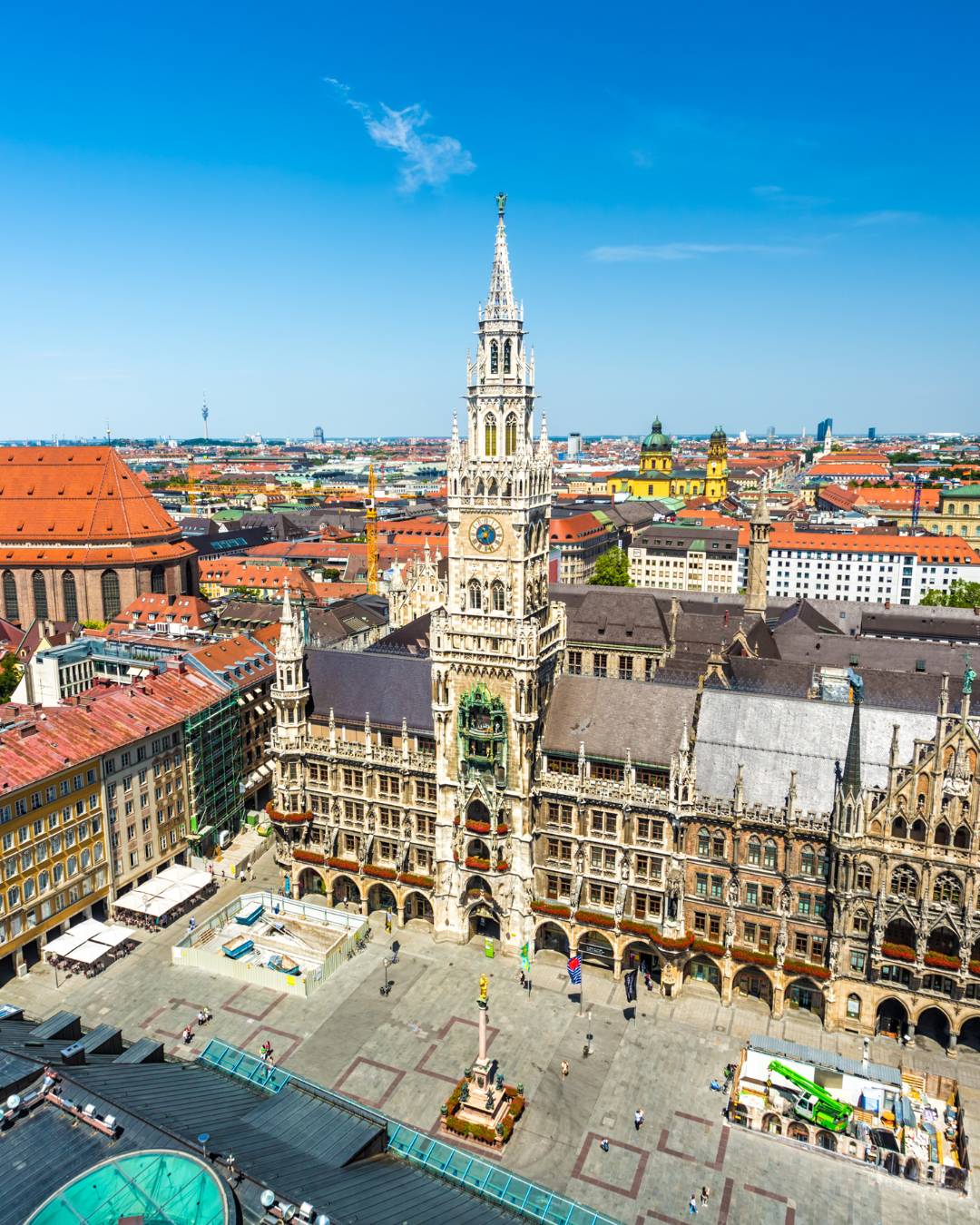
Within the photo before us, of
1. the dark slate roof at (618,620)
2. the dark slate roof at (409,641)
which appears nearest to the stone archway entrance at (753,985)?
the dark slate roof at (409,641)

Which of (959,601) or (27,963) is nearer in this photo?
(27,963)

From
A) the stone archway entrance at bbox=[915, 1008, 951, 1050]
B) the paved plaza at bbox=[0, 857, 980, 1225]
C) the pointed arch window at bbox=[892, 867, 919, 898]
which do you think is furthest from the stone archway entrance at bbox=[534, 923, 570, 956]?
the stone archway entrance at bbox=[915, 1008, 951, 1050]

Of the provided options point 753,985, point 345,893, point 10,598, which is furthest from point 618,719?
point 10,598

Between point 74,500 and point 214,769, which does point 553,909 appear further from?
point 74,500

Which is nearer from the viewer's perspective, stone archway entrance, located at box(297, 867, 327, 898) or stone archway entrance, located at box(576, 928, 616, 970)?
stone archway entrance, located at box(576, 928, 616, 970)

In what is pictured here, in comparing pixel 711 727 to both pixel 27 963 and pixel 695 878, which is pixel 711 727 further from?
pixel 27 963

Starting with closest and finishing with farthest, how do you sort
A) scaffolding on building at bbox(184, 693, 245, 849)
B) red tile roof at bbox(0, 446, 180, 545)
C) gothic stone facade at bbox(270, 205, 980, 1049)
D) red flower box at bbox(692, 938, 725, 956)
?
gothic stone facade at bbox(270, 205, 980, 1049)
red flower box at bbox(692, 938, 725, 956)
scaffolding on building at bbox(184, 693, 245, 849)
red tile roof at bbox(0, 446, 180, 545)

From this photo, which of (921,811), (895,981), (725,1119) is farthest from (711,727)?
(725,1119)

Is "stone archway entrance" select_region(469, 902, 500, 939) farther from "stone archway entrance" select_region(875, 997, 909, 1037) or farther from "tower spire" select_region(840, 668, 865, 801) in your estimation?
"tower spire" select_region(840, 668, 865, 801)
